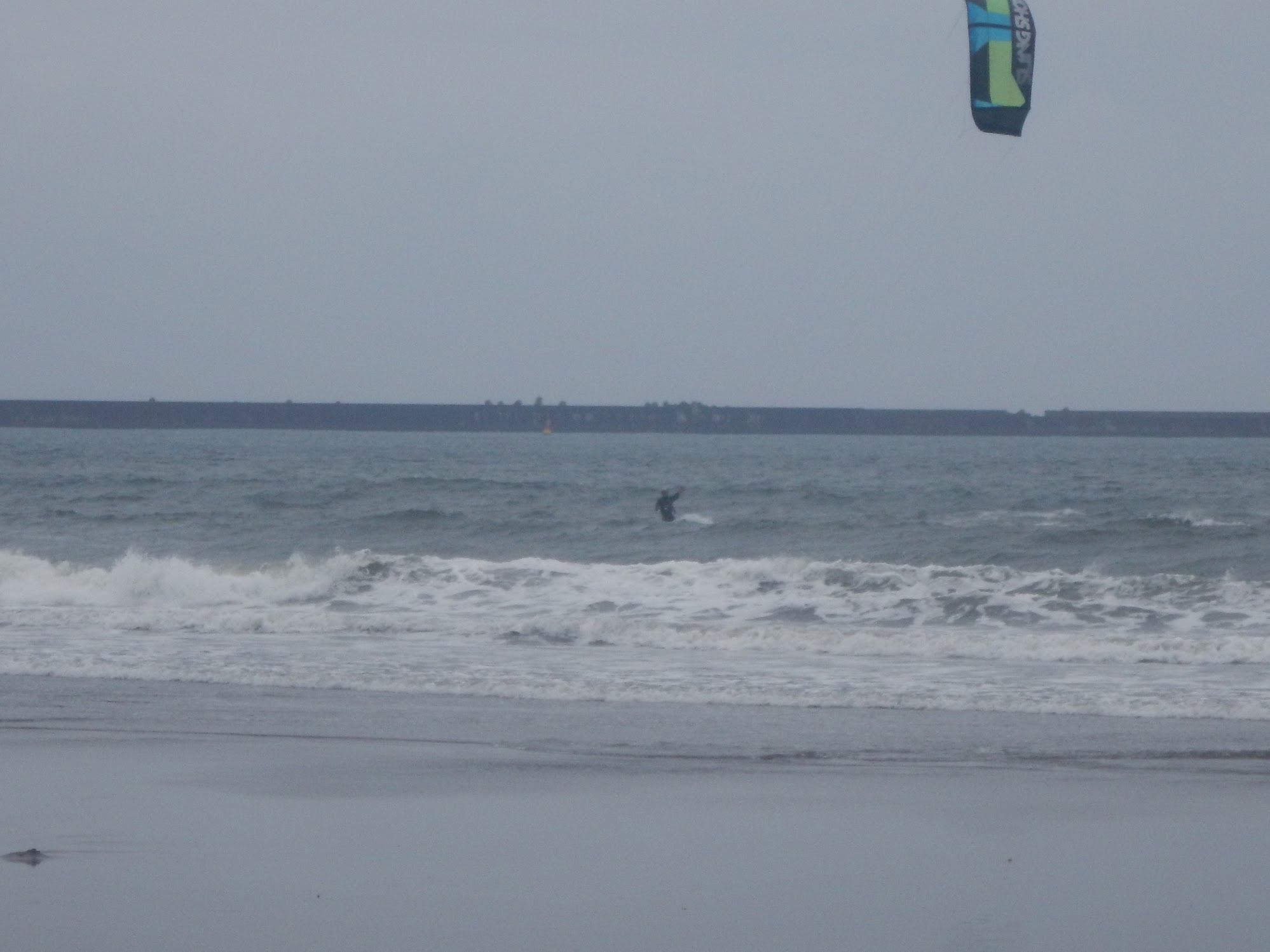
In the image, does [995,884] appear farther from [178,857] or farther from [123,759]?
[123,759]

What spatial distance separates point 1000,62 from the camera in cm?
1294

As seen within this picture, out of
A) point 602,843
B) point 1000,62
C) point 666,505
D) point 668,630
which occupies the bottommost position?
point 668,630

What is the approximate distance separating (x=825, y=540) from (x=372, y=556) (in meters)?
7.84

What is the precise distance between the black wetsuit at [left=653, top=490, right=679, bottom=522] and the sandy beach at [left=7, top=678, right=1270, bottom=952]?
1565cm

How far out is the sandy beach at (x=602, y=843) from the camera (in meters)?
4.98

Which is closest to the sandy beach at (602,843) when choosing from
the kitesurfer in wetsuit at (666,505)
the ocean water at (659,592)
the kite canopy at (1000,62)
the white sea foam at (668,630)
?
the white sea foam at (668,630)

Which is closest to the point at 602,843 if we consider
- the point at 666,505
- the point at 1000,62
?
the point at 1000,62

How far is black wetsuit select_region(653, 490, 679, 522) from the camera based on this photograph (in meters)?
24.4

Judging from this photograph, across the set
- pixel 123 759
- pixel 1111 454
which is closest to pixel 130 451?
pixel 1111 454

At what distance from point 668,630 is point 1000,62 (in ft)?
19.8

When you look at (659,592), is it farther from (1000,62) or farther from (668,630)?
(1000,62)

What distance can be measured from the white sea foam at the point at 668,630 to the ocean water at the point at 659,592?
0.16ft

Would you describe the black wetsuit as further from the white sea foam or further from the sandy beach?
the sandy beach

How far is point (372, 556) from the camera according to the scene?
18766 mm
